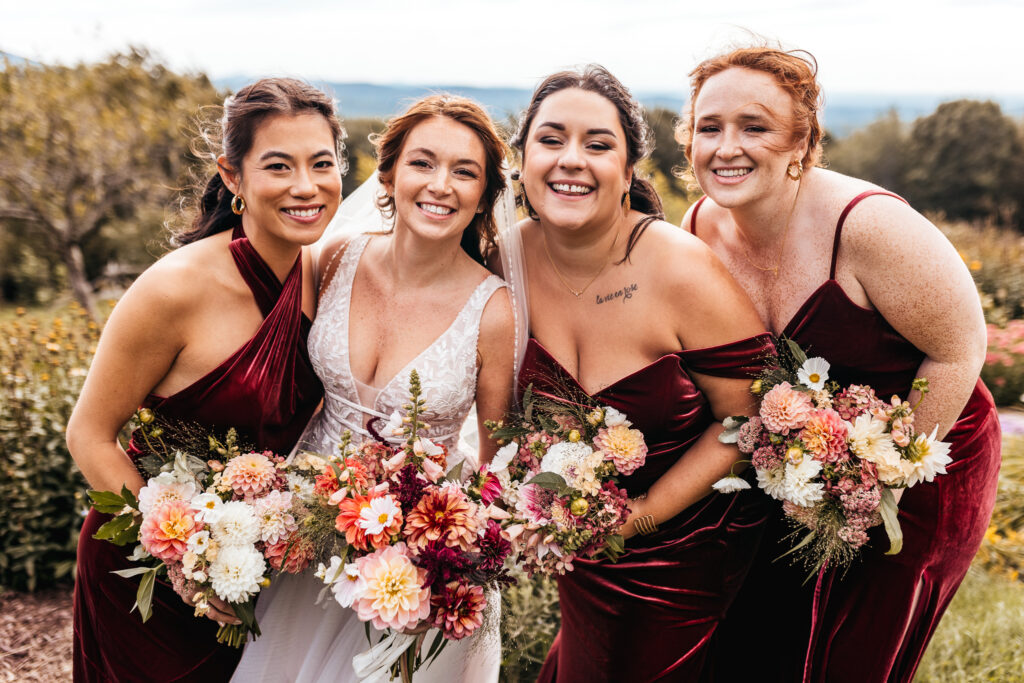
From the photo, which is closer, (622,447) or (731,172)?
(622,447)

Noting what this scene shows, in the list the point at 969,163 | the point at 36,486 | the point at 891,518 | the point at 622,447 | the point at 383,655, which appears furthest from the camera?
the point at 969,163

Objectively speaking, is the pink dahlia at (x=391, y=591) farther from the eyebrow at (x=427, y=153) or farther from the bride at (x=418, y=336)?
the eyebrow at (x=427, y=153)

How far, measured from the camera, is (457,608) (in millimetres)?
2354

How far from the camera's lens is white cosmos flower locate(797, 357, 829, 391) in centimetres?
269

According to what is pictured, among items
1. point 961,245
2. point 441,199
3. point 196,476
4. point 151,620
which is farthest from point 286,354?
point 961,245

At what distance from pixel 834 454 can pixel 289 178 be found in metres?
2.21

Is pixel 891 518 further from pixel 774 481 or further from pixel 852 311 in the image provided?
pixel 852 311

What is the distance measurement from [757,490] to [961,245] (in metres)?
13.1

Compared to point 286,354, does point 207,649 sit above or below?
below

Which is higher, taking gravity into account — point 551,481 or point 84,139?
point 551,481

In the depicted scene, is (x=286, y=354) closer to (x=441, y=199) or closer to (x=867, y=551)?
(x=441, y=199)

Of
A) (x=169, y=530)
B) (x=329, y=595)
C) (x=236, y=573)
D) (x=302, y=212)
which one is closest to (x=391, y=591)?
(x=236, y=573)

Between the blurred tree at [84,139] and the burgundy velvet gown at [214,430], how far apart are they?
801 cm

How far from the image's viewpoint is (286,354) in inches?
116
